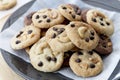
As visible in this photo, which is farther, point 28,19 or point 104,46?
point 28,19

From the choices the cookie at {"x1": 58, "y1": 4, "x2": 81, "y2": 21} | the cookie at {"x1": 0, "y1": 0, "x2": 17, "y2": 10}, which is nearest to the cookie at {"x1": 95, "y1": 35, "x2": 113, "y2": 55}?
the cookie at {"x1": 58, "y1": 4, "x2": 81, "y2": 21}

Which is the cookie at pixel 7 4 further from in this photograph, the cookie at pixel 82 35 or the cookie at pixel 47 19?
the cookie at pixel 82 35

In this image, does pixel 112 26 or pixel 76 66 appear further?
pixel 112 26

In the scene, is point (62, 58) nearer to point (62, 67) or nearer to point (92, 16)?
point (62, 67)

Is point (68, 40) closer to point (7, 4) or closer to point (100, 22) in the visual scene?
point (100, 22)

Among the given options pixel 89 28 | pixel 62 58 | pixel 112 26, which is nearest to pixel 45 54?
pixel 62 58

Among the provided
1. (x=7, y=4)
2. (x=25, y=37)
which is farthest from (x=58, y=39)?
(x=7, y=4)

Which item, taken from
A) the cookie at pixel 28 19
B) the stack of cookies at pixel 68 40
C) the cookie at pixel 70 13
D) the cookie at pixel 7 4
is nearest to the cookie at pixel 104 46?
the stack of cookies at pixel 68 40

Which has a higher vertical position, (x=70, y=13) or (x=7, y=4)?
(x=70, y=13)
